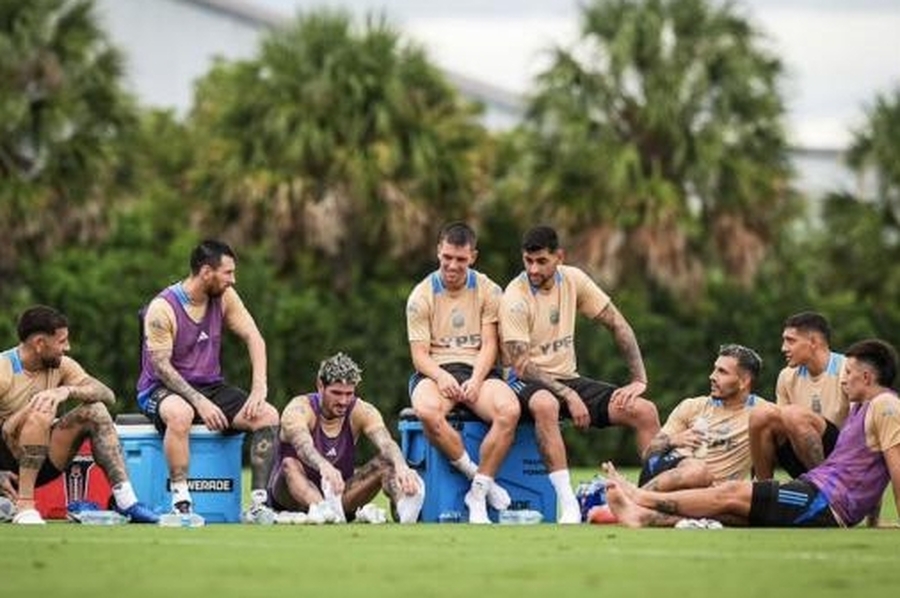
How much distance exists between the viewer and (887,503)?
21609 mm

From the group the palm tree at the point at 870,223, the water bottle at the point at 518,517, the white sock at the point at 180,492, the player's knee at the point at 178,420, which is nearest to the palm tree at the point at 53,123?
the palm tree at the point at 870,223

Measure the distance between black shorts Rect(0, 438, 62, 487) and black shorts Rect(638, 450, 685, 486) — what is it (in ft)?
12.6

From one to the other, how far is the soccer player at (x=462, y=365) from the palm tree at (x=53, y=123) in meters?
16.8

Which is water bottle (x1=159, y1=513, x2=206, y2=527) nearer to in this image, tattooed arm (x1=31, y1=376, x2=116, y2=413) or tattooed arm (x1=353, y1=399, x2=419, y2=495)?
Result: tattooed arm (x1=31, y1=376, x2=116, y2=413)

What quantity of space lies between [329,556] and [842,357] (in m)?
5.42

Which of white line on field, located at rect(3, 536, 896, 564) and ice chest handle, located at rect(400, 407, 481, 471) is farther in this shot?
ice chest handle, located at rect(400, 407, 481, 471)

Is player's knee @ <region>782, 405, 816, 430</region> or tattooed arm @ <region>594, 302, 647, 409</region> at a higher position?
tattooed arm @ <region>594, 302, 647, 409</region>

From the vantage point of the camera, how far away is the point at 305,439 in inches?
677

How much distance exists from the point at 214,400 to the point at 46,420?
1.34 meters

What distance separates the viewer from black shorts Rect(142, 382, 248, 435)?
1717cm

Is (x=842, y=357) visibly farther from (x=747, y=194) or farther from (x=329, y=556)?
(x=747, y=194)

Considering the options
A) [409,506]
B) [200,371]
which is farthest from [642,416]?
[200,371]

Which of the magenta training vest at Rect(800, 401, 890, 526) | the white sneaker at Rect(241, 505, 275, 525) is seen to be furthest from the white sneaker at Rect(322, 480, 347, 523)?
the magenta training vest at Rect(800, 401, 890, 526)

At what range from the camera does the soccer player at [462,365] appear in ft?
56.7
